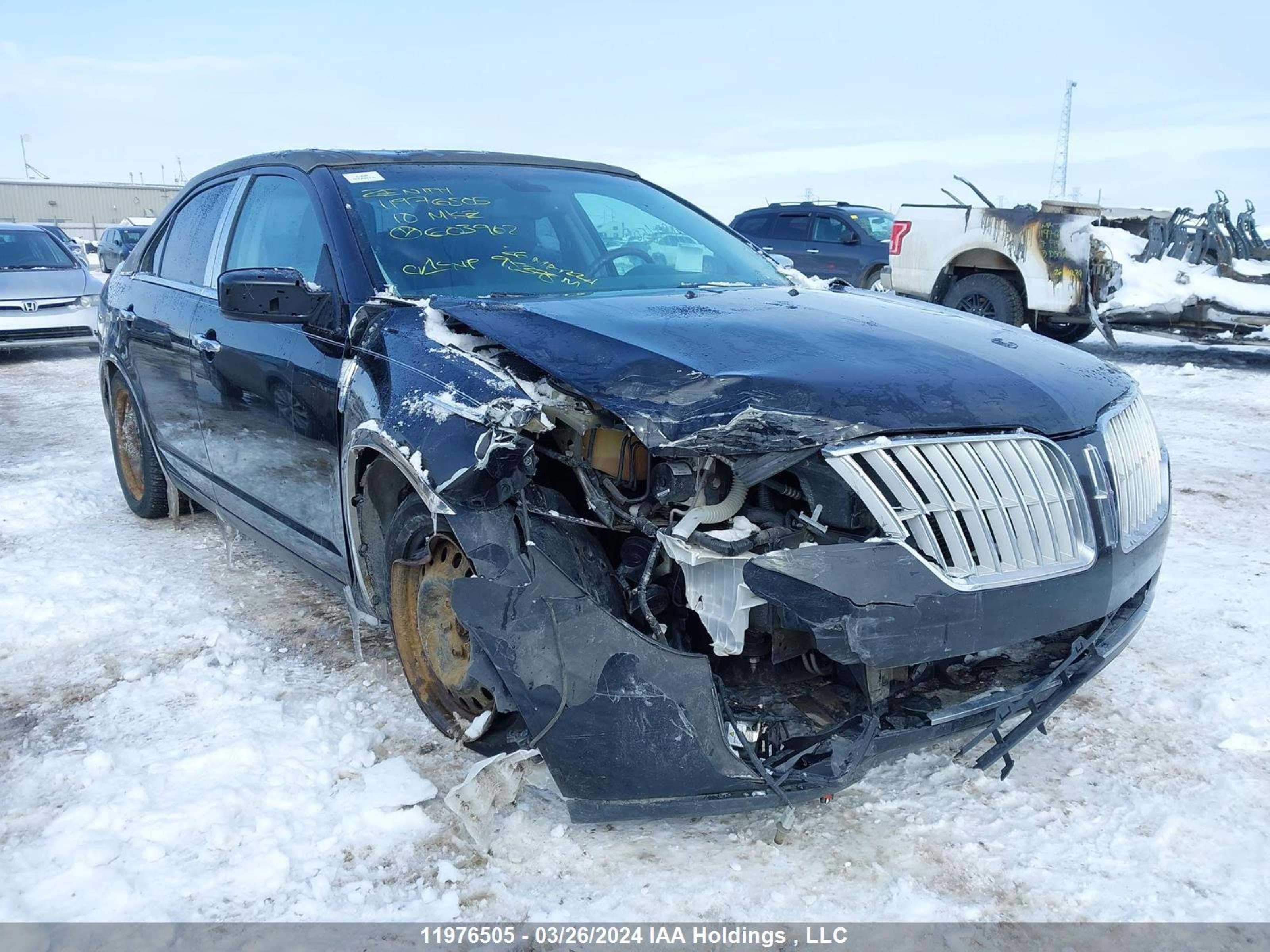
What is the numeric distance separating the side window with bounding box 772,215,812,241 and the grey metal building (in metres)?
47.6

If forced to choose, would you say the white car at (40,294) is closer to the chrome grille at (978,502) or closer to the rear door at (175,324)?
the rear door at (175,324)

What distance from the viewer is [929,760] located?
9.36 ft

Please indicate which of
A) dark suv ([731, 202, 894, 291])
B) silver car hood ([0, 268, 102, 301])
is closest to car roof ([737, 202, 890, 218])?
dark suv ([731, 202, 894, 291])

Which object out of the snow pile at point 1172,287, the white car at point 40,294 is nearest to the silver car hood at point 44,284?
the white car at point 40,294

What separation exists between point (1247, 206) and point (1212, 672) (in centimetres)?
889

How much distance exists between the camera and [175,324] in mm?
4188

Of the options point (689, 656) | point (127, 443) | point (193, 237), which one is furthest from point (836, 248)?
point (689, 656)

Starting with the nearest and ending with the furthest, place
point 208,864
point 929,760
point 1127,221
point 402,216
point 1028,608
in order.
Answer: point 1028,608
point 208,864
point 929,760
point 402,216
point 1127,221

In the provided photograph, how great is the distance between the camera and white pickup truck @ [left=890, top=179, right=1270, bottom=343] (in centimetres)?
977

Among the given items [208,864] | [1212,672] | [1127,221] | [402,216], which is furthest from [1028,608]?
[1127,221]

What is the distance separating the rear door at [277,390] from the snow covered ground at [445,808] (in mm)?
500

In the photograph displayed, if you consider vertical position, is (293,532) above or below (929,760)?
above

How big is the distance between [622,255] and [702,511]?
1.66 meters

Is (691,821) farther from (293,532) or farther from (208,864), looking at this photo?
(293,532)
